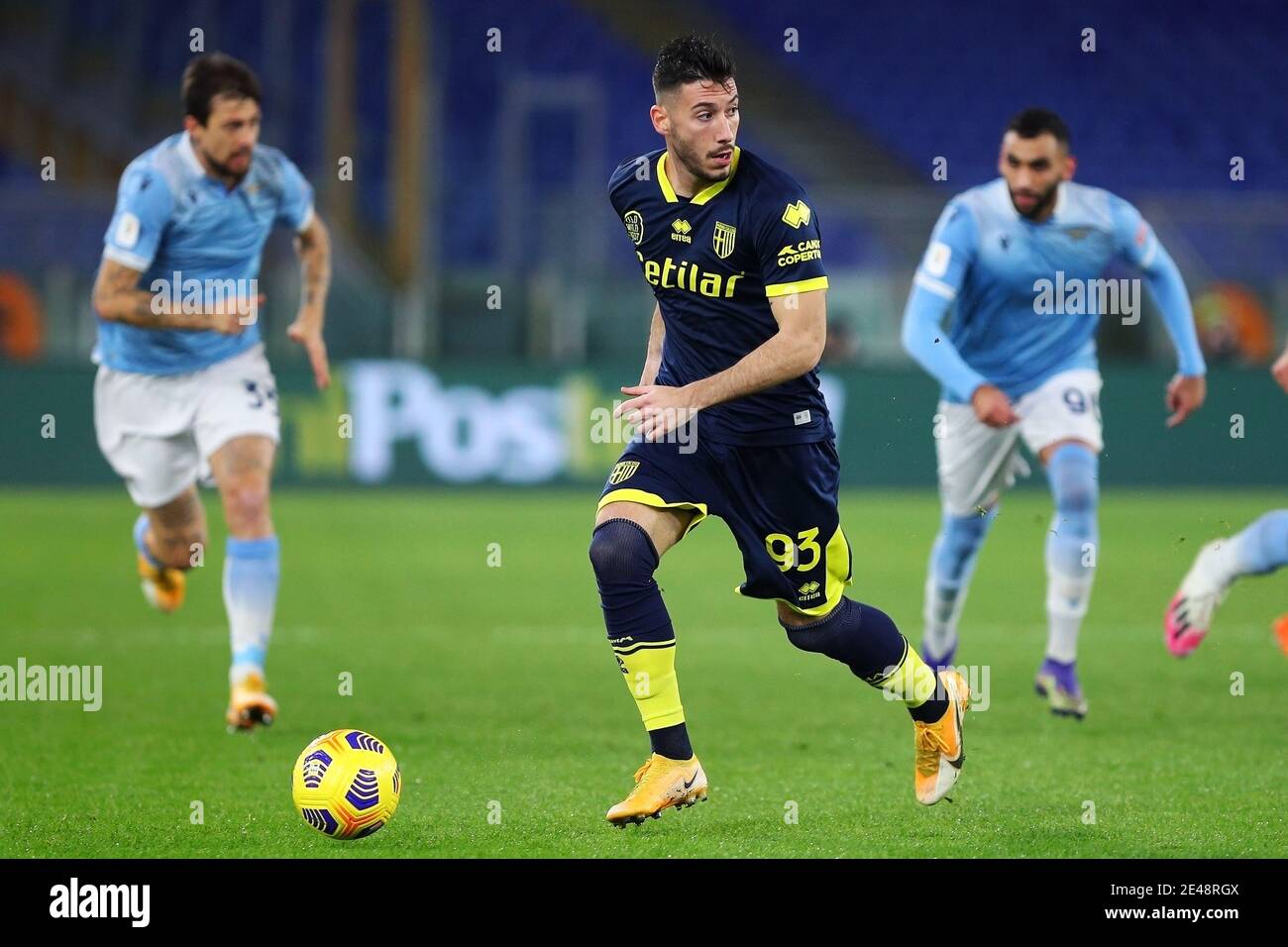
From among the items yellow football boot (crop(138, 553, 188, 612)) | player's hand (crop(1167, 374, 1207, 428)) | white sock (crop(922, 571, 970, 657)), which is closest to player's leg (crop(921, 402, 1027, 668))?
white sock (crop(922, 571, 970, 657))

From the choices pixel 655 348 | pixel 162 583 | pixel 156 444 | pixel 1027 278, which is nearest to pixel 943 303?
pixel 1027 278

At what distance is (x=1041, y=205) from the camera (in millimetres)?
7891

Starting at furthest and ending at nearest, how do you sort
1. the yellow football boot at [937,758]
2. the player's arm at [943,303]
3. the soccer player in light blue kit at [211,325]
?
the player's arm at [943,303], the soccer player in light blue kit at [211,325], the yellow football boot at [937,758]

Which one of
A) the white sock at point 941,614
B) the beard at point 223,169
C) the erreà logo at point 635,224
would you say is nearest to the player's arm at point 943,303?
the white sock at point 941,614

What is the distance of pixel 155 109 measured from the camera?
22.0m

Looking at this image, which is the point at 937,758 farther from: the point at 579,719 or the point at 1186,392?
the point at 1186,392

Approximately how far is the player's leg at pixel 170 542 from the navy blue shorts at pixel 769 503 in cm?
309

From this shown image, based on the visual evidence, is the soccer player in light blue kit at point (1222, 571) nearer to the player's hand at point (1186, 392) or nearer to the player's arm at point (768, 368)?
the player's hand at point (1186, 392)

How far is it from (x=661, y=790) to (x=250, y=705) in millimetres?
2326

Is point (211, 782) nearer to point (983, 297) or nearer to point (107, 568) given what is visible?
point (983, 297)

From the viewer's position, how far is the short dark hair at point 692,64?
5266 millimetres

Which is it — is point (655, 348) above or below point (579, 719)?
above

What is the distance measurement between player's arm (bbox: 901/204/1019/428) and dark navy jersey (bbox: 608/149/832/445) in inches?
77.1

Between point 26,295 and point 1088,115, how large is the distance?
40.9ft
